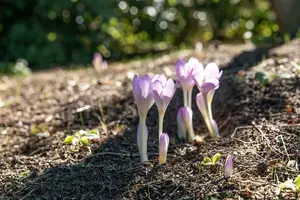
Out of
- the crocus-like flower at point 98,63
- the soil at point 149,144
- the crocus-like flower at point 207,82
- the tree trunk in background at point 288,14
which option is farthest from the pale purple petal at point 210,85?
the tree trunk in background at point 288,14

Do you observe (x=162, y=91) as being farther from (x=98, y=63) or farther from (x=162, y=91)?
(x=98, y=63)

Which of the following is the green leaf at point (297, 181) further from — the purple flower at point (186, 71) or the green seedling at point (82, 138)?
the green seedling at point (82, 138)

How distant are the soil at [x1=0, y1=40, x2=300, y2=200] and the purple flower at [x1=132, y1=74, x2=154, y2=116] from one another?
30cm

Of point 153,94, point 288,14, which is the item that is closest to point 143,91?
point 153,94

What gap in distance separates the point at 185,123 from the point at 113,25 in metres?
4.72

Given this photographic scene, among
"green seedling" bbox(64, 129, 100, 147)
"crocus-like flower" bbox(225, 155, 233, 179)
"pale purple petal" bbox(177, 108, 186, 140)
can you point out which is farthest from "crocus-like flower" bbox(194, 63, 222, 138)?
"green seedling" bbox(64, 129, 100, 147)

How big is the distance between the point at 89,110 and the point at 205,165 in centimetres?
134

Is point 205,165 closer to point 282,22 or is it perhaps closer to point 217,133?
point 217,133

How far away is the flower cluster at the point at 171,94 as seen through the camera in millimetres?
2371

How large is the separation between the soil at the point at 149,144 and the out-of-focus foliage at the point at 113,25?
261 cm

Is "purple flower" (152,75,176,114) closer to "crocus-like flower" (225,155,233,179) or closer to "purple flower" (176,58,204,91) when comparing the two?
"purple flower" (176,58,204,91)

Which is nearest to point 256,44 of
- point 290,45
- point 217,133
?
point 290,45

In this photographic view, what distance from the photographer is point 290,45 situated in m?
4.68

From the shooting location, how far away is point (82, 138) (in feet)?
8.98
